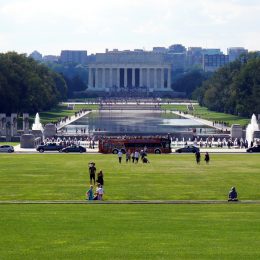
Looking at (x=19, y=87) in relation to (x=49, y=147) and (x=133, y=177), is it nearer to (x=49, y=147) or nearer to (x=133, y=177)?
(x=49, y=147)

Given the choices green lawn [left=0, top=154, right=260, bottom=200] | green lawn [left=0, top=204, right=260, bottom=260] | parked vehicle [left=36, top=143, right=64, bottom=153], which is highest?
Answer: parked vehicle [left=36, top=143, right=64, bottom=153]

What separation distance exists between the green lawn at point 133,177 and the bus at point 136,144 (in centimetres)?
462

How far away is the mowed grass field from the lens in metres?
25.0

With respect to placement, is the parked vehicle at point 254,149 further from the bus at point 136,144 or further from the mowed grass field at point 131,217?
the mowed grass field at point 131,217

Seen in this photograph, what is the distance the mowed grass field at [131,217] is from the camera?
25.0m

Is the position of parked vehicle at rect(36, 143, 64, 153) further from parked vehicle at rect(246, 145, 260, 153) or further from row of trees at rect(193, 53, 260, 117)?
row of trees at rect(193, 53, 260, 117)

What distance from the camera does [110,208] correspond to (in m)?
35.3

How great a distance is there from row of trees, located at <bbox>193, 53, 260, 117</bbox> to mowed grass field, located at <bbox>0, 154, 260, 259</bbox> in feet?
223

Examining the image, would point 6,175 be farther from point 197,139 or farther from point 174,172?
point 197,139

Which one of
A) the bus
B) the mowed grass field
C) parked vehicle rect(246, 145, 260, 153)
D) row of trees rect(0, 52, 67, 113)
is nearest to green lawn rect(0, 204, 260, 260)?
the mowed grass field

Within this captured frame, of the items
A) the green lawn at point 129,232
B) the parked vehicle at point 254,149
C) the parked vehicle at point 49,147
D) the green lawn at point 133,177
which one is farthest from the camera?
the parked vehicle at point 49,147

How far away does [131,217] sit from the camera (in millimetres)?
32031

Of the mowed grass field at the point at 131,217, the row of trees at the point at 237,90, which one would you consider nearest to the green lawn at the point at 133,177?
the mowed grass field at the point at 131,217

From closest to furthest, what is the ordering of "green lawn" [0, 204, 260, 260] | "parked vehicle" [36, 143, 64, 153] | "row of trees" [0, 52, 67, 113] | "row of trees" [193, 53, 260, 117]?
1. "green lawn" [0, 204, 260, 260]
2. "parked vehicle" [36, 143, 64, 153]
3. "row of trees" [0, 52, 67, 113]
4. "row of trees" [193, 53, 260, 117]
